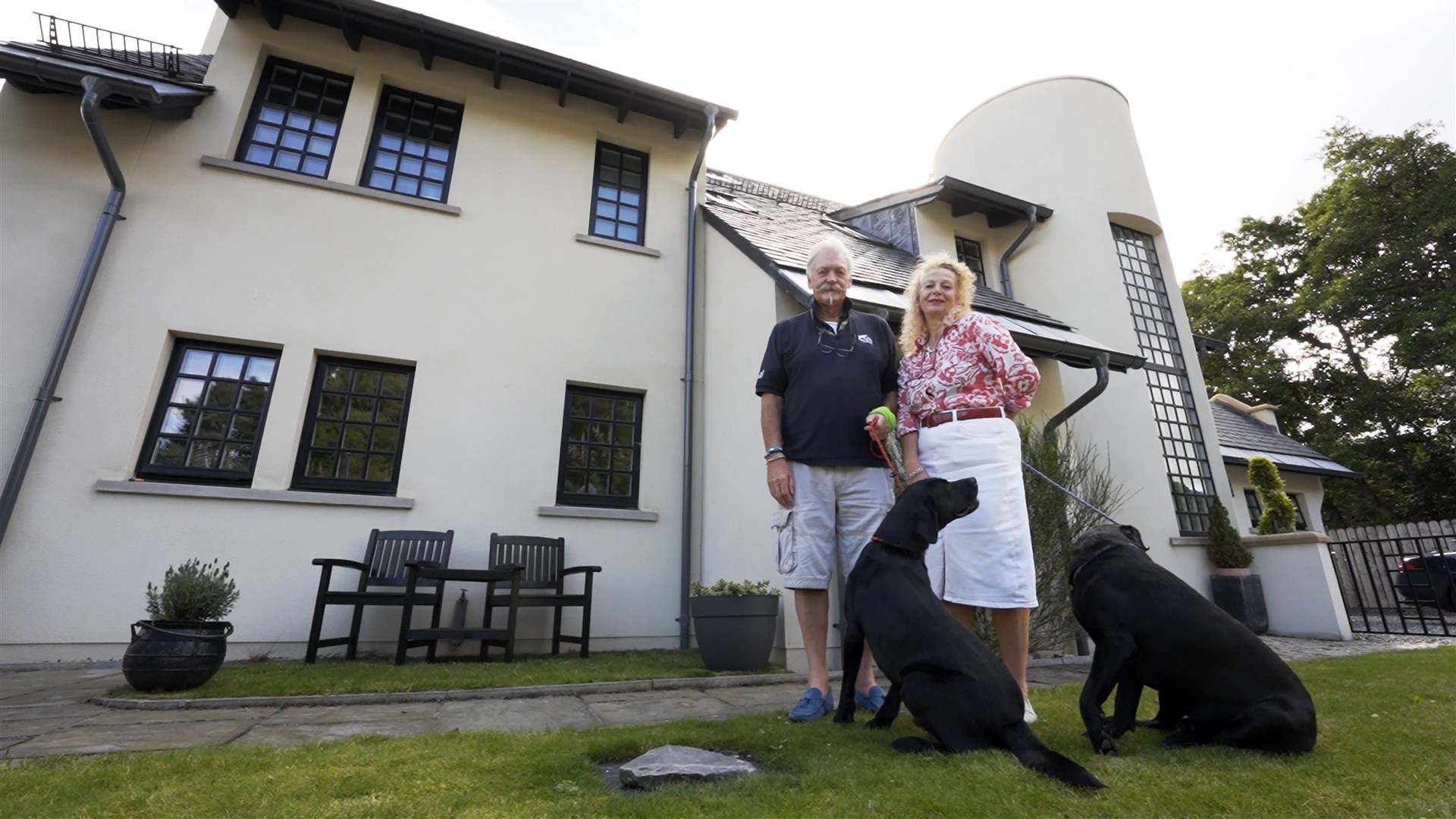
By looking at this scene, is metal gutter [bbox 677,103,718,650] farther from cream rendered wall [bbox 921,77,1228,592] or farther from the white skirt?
cream rendered wall [bbox 921,77,1228,592]

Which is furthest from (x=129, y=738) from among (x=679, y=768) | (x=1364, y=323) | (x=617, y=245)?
(x=1364, y=323)

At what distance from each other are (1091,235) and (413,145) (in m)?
7.95

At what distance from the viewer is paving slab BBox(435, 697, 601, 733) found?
248 centimetres

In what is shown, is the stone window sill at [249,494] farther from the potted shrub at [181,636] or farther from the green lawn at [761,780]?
the green lawn at [761,780]

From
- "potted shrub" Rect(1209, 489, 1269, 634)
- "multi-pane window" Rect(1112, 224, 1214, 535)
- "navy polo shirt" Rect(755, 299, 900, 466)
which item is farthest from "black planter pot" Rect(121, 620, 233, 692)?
"potted shrub" Rect(1209, 489, 1269, 634)

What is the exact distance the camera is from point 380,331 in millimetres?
5352

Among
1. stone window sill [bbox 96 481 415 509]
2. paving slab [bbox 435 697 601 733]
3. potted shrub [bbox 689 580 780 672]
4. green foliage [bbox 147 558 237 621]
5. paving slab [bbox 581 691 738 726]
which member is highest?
stone window sill [bbox 96 481 415 509]

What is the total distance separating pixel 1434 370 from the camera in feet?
51.5

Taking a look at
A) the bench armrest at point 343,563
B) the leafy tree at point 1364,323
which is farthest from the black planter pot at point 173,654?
the leafy tree at point 1364,323

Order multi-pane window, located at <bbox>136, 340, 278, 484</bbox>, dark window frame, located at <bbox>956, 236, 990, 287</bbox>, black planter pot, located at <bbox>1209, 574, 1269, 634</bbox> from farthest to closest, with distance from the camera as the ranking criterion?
dark window frame, located at <bbox>956, 236, 990, 287</bbox> < black planter pot, located at <bbox>1209, 574, 1269, 634</bbox> < multi-pane window, located at <bbox>136, 340, 278, 484</bbox>

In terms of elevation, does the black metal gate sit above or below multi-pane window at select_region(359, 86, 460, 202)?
below

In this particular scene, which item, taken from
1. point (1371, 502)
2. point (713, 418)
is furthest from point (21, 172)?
point (1371, 502)

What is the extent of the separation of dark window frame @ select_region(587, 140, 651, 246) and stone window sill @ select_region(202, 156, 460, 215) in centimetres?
134

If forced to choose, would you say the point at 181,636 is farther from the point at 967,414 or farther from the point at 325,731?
the point at 967,414
